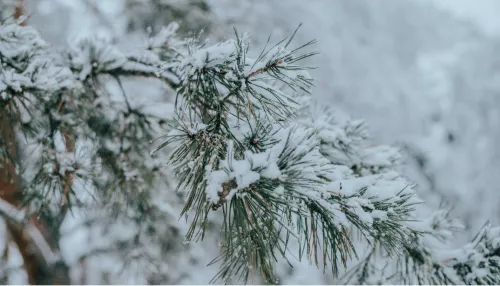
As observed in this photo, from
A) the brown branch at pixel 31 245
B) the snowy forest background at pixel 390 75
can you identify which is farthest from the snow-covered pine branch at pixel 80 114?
the brown branch at pixel 31 245

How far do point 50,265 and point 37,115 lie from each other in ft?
7.86

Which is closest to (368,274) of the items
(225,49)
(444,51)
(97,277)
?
(225,49)

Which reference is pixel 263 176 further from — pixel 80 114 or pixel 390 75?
pixel 390 75

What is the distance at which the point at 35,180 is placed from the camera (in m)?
1.33

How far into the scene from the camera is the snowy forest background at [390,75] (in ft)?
12.2

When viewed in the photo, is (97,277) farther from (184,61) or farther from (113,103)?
(184,61)

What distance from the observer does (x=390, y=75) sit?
6.18m

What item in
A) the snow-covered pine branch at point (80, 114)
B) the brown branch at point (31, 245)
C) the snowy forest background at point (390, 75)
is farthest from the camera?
the snowy forest background at point (390, 75)

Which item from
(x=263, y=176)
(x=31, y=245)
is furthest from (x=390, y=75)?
(x=263, y=176)

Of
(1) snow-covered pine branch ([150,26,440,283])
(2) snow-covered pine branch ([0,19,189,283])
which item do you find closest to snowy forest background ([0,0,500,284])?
(2) snow-covered pine branch ([0,19,189,283])

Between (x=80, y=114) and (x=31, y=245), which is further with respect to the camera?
(x=31, y=245)

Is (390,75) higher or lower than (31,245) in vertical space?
higher

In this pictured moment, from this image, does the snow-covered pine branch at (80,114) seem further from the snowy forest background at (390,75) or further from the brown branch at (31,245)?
the brown branch at (31,245)

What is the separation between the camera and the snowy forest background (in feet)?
12.2
